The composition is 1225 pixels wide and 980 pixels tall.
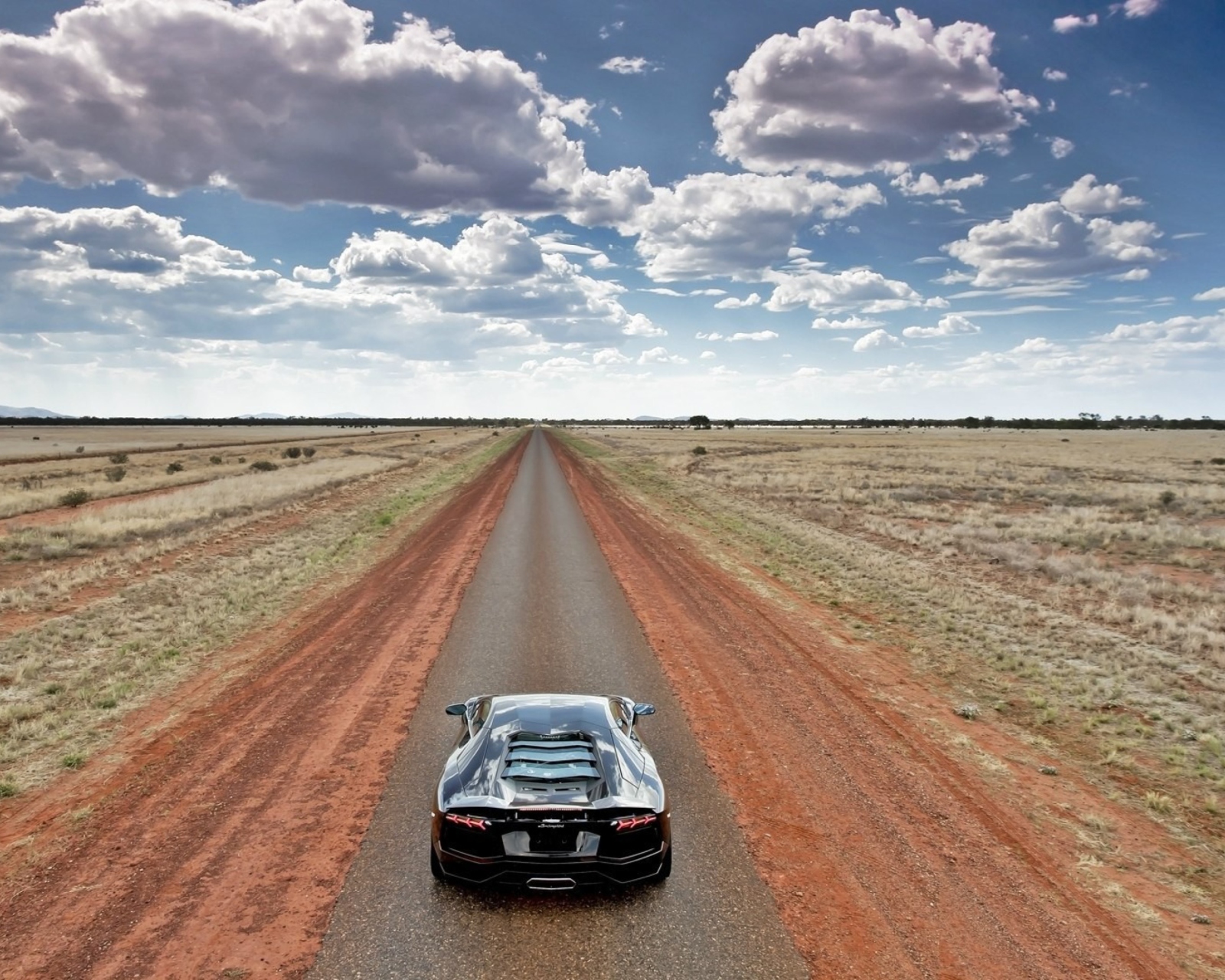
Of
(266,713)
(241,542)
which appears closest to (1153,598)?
(266,713)

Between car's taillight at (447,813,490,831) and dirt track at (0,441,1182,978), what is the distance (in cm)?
129

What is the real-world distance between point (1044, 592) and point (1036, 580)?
146 centimetres

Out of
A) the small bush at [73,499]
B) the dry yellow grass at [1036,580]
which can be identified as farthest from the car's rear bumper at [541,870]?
the small bush at [73,499]

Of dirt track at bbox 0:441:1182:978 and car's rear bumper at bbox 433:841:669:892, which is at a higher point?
car's rear bumper at bbox 433:841:669:892

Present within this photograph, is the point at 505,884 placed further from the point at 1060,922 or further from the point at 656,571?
the point at 656,571

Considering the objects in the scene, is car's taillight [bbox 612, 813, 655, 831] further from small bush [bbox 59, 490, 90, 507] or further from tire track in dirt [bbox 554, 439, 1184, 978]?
small bush [bbox 59, 490, 90, 507]

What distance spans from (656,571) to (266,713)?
1048cm

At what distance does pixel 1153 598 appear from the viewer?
1725 centimetres

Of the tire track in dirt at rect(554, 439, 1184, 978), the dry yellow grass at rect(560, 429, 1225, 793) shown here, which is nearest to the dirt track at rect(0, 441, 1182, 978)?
the tire track in dirt at rect(554, 439, 1184, 978)

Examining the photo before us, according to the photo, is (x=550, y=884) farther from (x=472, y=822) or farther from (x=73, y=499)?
(x=73, y=499)

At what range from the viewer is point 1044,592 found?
58.1 ft

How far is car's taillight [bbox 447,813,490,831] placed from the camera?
209 inches

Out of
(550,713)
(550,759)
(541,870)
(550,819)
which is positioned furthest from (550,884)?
(550,713)

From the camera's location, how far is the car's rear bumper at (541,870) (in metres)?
5.32
